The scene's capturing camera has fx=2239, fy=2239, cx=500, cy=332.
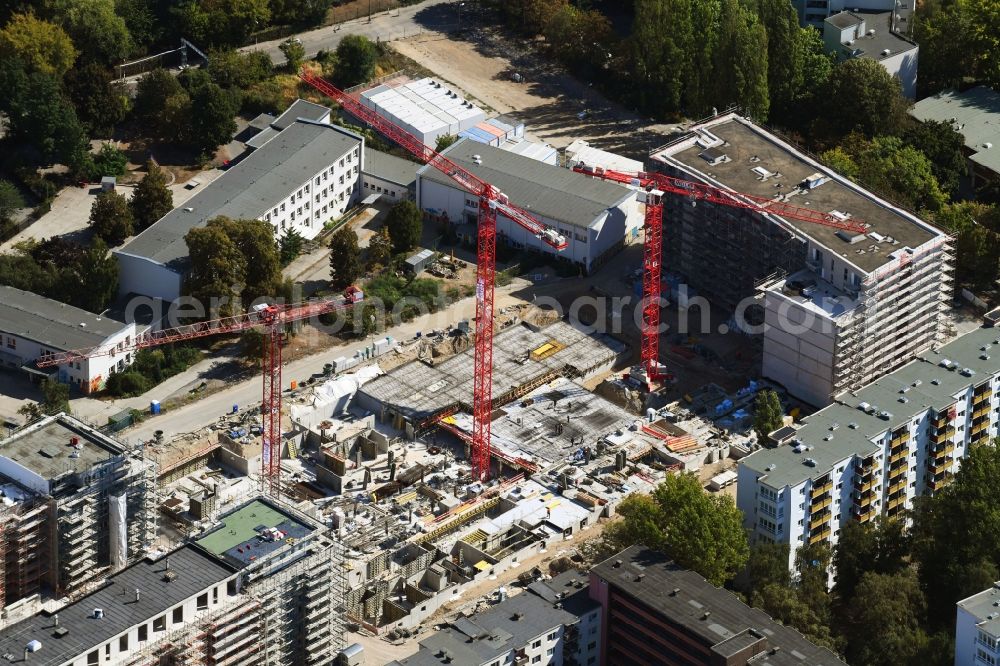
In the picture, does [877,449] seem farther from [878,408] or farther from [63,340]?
[63,340]

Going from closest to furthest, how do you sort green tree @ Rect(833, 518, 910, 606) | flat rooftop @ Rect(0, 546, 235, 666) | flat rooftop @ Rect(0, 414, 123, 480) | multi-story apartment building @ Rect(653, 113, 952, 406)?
flat rooftop @ Rect(0, 546, 235, 666) → flat rooftop @ Rect(0, 414, 123, 480) → green tree @ Rect(833, 518, 910, 606) → multi-story apartment building @ Rect(653, 113, 952, 406)

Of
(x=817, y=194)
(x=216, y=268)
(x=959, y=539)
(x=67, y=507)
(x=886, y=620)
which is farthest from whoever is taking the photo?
(x=817, y=194)

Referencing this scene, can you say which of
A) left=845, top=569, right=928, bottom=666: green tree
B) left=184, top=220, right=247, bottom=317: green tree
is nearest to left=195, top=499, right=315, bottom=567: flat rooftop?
left=184, top=220, right=247, bottom=317: green tree

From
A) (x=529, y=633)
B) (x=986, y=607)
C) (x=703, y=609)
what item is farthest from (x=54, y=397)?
(x=986, y=607)

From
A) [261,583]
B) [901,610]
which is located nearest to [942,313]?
[901,610]

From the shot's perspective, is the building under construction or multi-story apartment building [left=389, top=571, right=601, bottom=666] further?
the building under construction

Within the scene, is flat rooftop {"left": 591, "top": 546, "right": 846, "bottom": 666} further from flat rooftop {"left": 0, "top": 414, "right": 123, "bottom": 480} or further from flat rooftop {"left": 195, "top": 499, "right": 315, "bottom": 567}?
flat rooftop {"left": 0, "top": 414, "right": 123, "bottom": 480}
